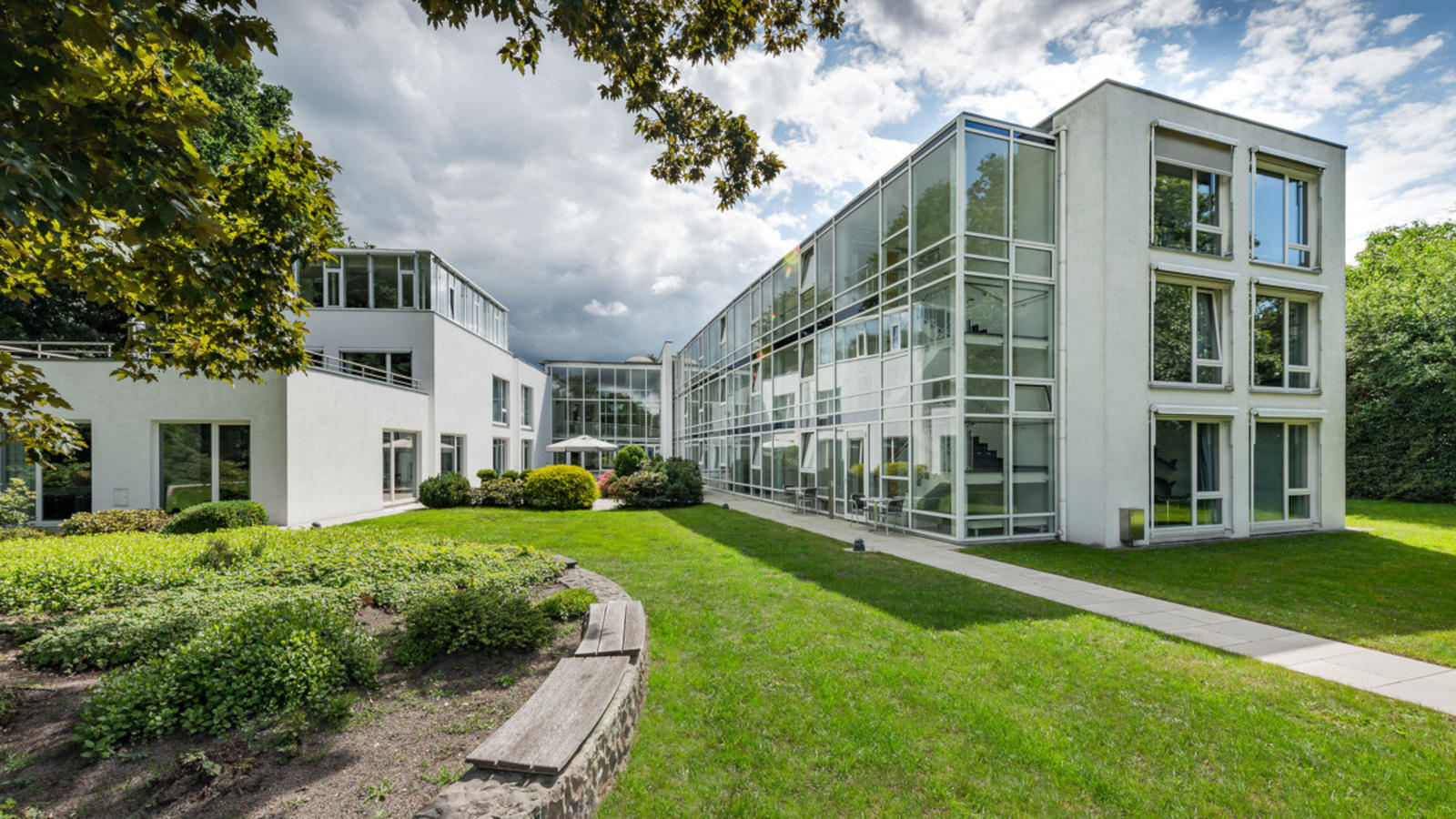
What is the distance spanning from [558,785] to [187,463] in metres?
16.8

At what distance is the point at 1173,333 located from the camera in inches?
480

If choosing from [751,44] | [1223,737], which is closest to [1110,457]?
[1223,737]

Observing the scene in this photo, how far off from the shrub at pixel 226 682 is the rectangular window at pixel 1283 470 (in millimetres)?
16414

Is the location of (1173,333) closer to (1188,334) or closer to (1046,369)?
(1188,334)

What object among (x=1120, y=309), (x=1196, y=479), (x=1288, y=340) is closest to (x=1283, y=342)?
(x=1288, y=340)

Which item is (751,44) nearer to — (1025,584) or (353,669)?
(353,669)

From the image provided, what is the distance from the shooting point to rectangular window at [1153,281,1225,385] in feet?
39.6

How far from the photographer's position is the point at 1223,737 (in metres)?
3.77

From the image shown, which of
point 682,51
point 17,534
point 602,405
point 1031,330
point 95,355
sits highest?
point 682,51

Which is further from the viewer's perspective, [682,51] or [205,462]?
[205,462]

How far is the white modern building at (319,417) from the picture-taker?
13680mm

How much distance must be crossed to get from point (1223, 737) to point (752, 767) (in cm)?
305

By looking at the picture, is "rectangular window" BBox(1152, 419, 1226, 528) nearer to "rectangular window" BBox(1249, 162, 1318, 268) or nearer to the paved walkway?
"rectangular window" BBox(1249, 162, 1318, 268)

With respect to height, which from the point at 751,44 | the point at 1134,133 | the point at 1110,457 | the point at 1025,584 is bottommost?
the point at 1025,584
